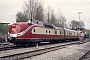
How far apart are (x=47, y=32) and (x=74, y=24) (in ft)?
287

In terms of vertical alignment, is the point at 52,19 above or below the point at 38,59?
above

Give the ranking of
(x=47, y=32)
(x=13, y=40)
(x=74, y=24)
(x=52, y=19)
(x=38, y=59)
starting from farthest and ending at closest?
(x=74, y=24) → (x=52, y=19) → (x=47, y=32) → (x=13, y=40) → (x=38, y=59)

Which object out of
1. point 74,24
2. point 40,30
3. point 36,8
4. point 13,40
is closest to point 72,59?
point 13,40

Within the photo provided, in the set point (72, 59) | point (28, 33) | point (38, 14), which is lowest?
point (72, 59)

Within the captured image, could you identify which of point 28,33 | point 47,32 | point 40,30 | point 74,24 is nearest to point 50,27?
point 47,32

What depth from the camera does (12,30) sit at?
20.2 m

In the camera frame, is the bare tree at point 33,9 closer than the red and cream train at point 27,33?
No

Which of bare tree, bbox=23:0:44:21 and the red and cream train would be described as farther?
bare tree, bbox=23:0:44:21

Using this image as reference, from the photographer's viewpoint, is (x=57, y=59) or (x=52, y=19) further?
(x=52, y=19)

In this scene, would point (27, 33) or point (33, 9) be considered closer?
point (27, 33)

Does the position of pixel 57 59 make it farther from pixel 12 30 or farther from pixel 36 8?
pixel 36 8

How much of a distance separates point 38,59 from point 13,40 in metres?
8.53

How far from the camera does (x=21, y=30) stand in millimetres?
19594

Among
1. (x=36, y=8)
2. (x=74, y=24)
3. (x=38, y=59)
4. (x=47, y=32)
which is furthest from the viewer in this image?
(x=74, y=24)
